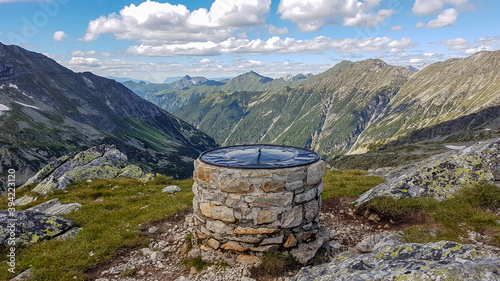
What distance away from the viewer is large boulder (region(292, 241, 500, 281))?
158 inches

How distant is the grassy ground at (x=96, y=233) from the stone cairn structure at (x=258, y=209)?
3.96 meters

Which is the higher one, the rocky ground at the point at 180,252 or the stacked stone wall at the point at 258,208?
the stacked stone wall at the point at 258,208

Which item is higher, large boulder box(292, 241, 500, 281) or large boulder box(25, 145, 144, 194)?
large boulder box(292, 241, 500, 281)

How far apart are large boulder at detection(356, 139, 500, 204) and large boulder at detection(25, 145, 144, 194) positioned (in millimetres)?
24187

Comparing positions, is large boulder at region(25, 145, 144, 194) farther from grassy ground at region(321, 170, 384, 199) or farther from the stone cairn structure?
grassy ground at region(321, 170, 384, 199)

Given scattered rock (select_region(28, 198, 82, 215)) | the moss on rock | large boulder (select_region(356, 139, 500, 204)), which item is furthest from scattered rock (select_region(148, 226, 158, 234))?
the moss on rock

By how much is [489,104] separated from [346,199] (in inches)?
10126

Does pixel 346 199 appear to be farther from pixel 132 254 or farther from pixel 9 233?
pixel 9 233

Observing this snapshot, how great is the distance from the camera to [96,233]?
10961 mm

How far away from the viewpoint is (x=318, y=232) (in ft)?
30.9

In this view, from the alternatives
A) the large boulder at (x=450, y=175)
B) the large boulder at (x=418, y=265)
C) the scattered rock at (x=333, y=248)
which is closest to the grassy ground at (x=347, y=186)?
the large boulder at (x=450, y=175)

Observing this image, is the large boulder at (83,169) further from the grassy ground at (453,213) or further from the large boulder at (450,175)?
the grassy ground at (453,213)

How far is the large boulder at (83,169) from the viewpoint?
23047 millimetres

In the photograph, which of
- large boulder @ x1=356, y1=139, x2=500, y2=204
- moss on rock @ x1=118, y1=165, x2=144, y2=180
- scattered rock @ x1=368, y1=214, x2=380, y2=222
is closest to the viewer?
scattered rock @ x1=368, y1=214, x2=380, y2=222
